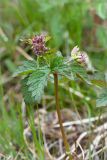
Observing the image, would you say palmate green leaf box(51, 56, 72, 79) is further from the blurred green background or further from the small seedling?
the blurred green background

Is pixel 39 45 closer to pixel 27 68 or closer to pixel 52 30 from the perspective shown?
pixel 27 68

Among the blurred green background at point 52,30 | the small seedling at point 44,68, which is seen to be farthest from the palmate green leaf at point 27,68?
the blurred green background at point 52,30

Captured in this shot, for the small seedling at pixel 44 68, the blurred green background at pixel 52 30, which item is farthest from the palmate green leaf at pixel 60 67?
the blurred green background at pixel 52 30

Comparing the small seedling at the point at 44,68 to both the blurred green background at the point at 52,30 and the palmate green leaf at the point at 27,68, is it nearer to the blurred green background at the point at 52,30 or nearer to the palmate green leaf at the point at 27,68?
the palmate green leaf at the point at 27,68

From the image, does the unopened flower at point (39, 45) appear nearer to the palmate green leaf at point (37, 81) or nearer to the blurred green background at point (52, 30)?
the palmate green leaf at point (37, 81)

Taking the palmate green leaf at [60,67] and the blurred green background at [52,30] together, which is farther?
the blurred green background at [52,30]

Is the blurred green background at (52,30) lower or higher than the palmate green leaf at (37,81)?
higher

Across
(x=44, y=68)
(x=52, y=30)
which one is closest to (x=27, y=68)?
(x=44, y=68)

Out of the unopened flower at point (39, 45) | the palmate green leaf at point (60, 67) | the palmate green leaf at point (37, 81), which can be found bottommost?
the palmate green leaf at point (37, 81)
